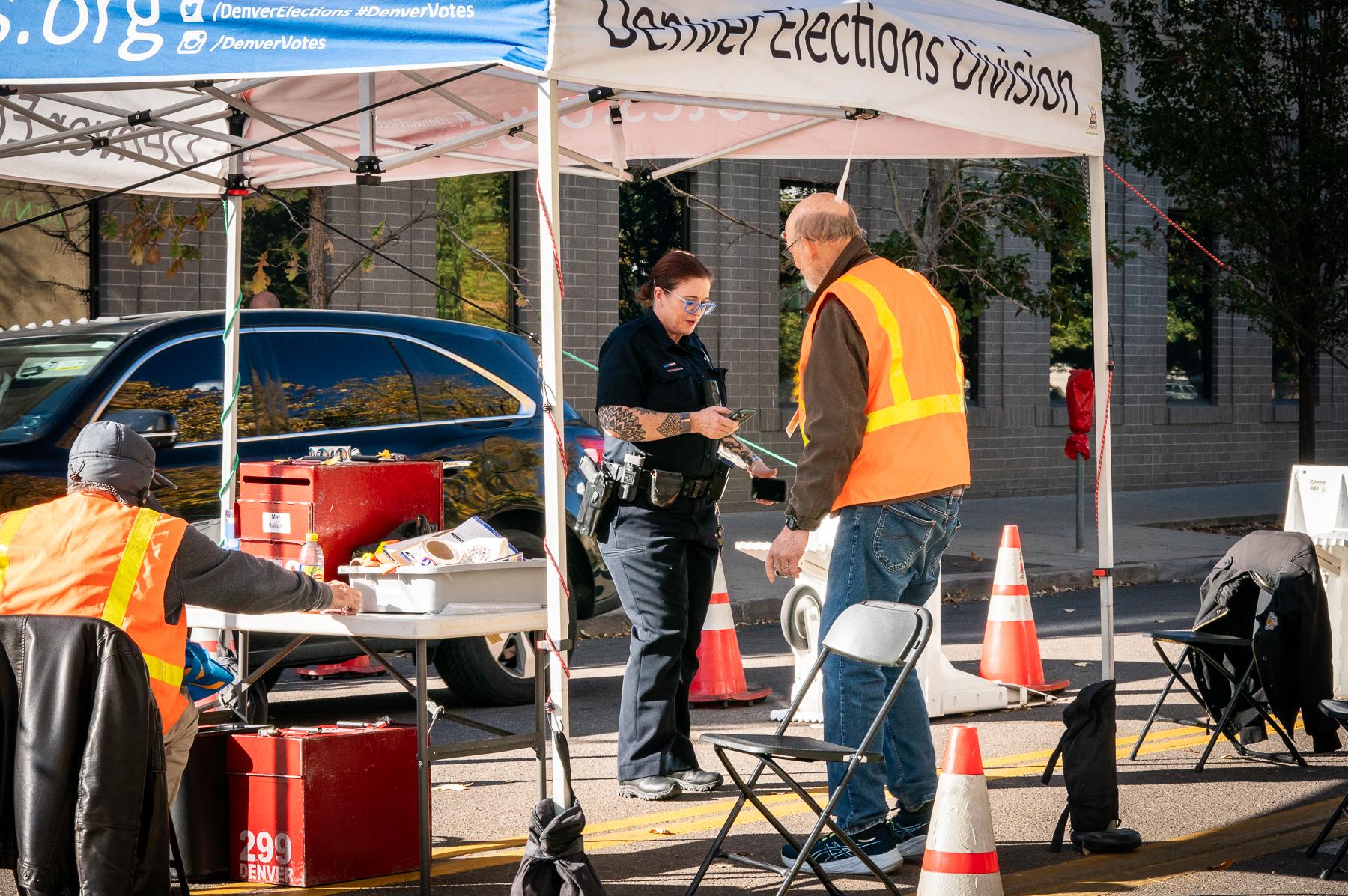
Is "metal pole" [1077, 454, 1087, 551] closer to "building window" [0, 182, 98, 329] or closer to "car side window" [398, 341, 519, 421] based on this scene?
"car side window" [398, 341, 519, 421]

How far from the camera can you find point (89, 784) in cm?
398

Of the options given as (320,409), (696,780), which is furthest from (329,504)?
(320,409)

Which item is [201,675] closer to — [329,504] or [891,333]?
[329,504]

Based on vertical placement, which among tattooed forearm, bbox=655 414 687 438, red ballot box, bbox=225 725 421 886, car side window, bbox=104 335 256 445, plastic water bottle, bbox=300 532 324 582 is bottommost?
red ballot box, bbox=225 725 421 886

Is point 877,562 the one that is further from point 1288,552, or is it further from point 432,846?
point 1288,552

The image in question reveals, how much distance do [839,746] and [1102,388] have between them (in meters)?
2.34

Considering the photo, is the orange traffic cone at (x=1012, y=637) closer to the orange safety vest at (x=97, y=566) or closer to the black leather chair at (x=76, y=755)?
the orange safety vest at (x=97, y=566)

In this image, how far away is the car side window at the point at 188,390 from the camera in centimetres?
759

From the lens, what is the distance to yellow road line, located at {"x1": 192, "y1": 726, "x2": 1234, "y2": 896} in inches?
205

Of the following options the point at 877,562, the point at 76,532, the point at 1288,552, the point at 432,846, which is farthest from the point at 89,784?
the point at 1288,552

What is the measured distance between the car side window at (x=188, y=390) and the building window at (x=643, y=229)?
9.36 metres

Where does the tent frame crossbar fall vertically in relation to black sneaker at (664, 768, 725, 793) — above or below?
above

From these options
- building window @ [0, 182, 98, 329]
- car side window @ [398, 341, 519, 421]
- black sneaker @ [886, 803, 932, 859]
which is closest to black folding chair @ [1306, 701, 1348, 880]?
black sneaker @ [886, 803, 932, 859]

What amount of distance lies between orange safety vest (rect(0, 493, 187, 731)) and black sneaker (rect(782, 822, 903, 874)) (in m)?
2.09
